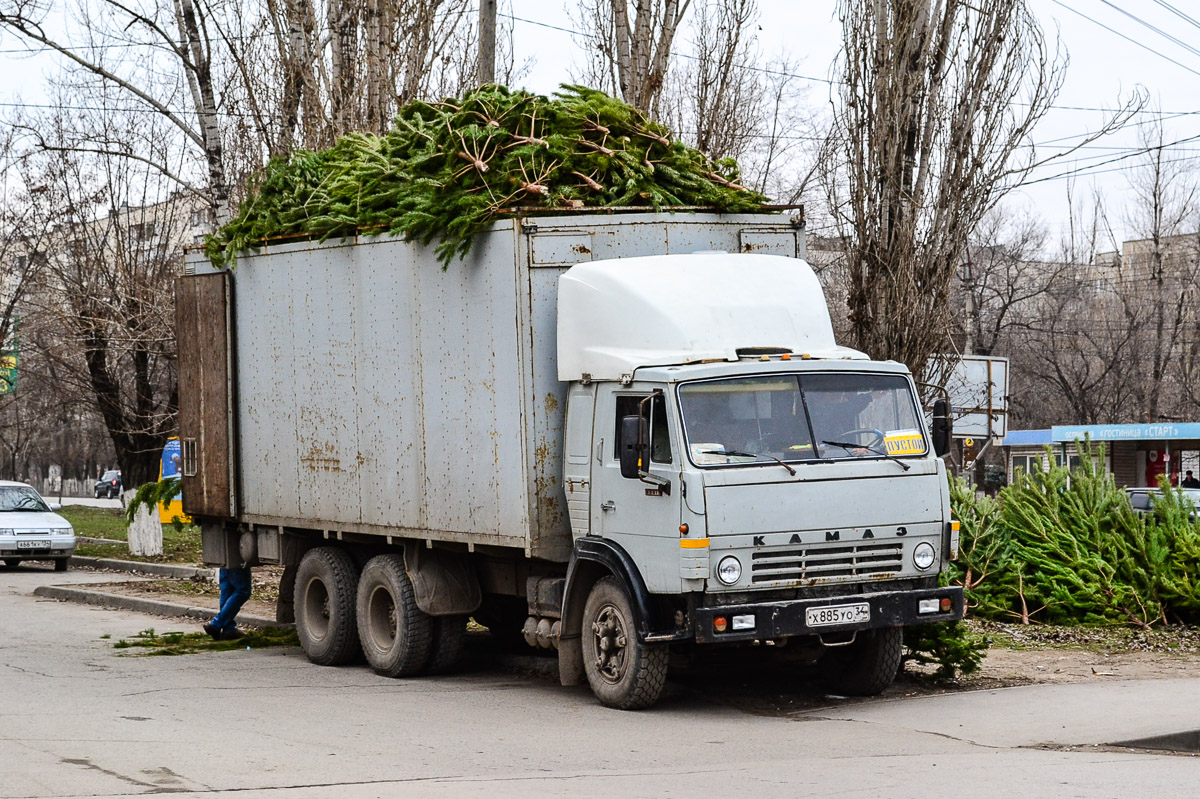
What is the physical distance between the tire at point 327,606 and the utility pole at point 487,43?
19.7 ft

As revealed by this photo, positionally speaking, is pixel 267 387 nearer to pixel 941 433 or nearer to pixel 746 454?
pixel 746 454

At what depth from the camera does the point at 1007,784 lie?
7102mm

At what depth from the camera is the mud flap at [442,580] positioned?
11250 mm

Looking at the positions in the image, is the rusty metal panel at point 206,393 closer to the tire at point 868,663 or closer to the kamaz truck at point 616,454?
the kamaz truck at point 616,454

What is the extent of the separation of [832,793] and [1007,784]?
0.92 meters

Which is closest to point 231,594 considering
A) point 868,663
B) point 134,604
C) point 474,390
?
point 134,604

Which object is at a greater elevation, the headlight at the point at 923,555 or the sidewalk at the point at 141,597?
the headlight at the point at 923,555

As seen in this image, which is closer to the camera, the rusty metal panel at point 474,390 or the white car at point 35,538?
the rusty metal panel at point 474,390

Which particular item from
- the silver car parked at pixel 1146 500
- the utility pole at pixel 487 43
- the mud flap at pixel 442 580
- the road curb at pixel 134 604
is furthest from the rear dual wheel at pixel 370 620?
the silver car parked at pixel 1146 500

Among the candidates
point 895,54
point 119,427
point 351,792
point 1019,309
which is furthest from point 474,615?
point 1019,309

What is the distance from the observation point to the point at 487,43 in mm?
16109

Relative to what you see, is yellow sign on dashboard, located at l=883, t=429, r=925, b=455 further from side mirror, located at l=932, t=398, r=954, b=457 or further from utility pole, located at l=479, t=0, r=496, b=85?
utility pole, located at l=479, t=0, r=496, b=85

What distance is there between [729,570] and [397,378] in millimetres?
3555

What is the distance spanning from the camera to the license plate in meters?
9.12
